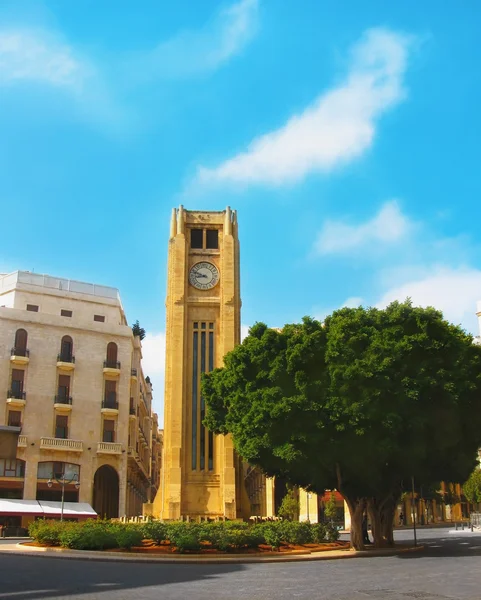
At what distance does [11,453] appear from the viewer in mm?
12523

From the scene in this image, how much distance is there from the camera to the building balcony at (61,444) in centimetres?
5119

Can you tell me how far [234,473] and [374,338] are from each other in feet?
86.1

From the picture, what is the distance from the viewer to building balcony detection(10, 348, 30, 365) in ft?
172

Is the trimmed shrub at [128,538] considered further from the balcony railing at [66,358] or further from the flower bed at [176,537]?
the balcony railing at [66,358]

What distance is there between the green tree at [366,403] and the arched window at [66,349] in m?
24.5

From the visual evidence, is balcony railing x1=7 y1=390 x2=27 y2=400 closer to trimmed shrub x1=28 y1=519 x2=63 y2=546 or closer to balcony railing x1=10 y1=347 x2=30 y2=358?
balcony railing x1=10 y1=347 x2=30 y2=358

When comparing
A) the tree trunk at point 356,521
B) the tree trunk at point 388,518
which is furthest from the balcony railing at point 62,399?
the tree trunk at point 356,521

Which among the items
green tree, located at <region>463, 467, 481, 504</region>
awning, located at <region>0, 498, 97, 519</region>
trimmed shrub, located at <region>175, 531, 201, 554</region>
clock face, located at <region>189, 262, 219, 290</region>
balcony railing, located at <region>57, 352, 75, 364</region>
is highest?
clock face, located at <region>189, 262, 219, 290</region>

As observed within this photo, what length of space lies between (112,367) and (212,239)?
14.3m

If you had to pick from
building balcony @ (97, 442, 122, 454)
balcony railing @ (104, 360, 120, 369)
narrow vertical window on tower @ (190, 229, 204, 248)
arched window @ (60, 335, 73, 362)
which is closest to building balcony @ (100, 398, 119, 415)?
building balcony @ (97, 442, 122, 454)

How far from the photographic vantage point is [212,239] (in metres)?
61.6

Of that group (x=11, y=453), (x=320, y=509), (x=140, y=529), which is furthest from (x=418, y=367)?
(x=320, y=509)

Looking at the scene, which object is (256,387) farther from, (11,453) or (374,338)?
(11,453)

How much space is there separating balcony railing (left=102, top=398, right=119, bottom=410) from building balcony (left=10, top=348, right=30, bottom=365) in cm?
682
